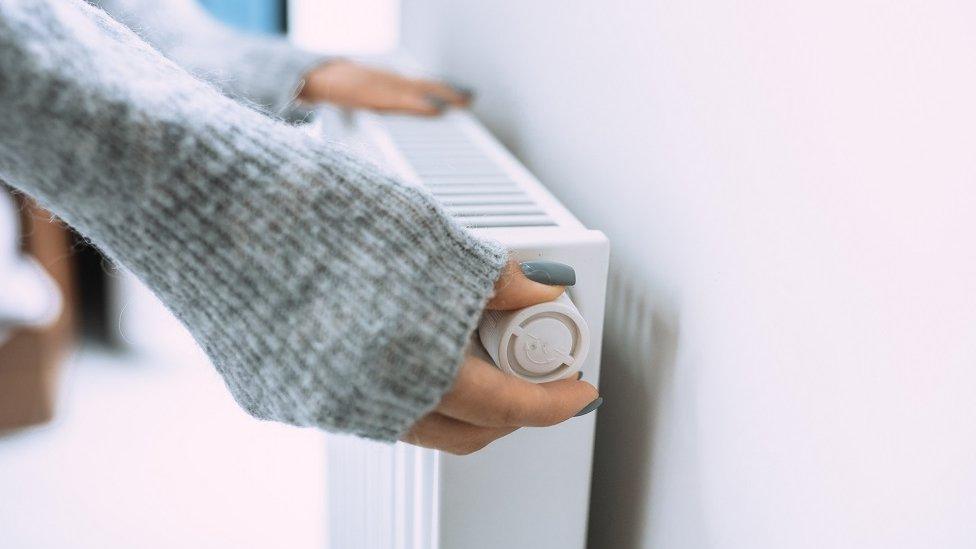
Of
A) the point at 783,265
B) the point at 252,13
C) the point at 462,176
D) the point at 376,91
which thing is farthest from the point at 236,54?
the point at 252,13

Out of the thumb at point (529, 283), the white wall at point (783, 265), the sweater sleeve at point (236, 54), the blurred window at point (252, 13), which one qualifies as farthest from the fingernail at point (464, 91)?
the blurred window at point (252, 13)

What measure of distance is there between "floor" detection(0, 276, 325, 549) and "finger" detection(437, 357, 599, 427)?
2.65ft

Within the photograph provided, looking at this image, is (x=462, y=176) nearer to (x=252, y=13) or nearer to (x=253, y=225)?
(x=253, y=225)

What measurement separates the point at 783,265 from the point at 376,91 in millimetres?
568

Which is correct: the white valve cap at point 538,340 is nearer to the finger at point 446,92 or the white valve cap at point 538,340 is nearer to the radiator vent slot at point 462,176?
the radiator vent slot at point 462,176

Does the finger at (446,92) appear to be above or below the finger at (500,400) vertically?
above

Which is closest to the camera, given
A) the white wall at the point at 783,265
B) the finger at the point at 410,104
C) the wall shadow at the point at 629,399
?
the white wall at the point at 783,265

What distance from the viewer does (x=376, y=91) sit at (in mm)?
869

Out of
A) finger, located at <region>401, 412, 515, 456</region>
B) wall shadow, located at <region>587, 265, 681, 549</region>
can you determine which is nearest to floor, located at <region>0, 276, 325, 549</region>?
wall shadow, located at <region>587, 265, 681, 549</region>

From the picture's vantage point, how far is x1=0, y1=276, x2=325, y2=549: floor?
116 cm

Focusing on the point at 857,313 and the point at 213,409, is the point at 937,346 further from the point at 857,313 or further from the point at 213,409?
the point at 213,409

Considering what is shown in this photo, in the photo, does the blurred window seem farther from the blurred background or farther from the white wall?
the white wall

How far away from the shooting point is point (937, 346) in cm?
31

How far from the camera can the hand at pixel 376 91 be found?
0.85m
